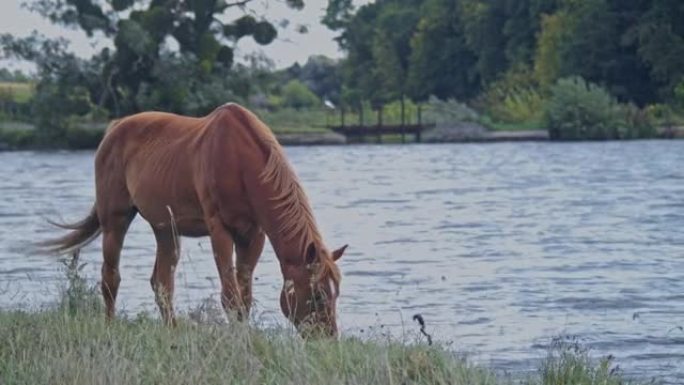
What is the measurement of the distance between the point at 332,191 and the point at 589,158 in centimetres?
1417

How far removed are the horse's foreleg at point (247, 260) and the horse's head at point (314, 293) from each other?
87 cm

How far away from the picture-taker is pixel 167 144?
41.5ft

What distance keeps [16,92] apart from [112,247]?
63.1 m

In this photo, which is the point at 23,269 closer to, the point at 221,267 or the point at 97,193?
the point at 97,193

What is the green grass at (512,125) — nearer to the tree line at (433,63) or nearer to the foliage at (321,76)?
the tree line at (433,63)

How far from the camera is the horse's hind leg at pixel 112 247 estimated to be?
12828mm

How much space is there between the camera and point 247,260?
11758 millimetres

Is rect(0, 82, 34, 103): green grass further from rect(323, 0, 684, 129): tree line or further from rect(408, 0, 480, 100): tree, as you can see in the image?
rect(408, 0, 480, 100): tree

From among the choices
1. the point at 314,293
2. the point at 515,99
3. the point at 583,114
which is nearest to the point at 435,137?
the point at 583,114

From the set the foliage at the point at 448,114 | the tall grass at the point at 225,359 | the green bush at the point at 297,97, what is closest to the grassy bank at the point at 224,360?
the tall grass at the point at 225,359

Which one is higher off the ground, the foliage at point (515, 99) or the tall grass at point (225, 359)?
the tall grass at point (225, 359)

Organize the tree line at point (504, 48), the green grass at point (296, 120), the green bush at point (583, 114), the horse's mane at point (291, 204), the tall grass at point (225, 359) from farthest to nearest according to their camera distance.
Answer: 1. the tree line at point (504, 48)
2. the green grass at point (296, 120)
3. the green bush at point (583, 114)
4. the horse's mane at point (291, 204)
5. the tall grass at point (225, 359)

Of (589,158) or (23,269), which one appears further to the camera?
(589,158)

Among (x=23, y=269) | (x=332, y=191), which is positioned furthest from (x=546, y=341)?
(x=332, y=191)
